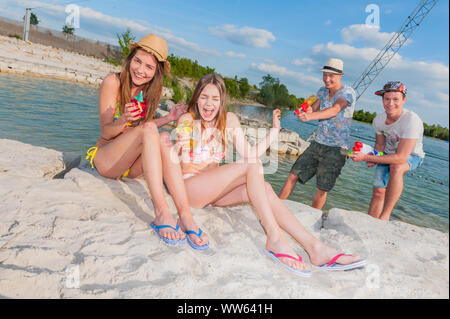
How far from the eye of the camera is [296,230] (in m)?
2.52

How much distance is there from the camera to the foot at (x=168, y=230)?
2314mm

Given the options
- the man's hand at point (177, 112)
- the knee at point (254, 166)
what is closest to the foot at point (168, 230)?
the knee at point (254, 166)

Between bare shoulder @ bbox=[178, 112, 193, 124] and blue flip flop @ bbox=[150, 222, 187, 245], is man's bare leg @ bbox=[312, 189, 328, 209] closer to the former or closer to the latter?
bare shoulder @ bbox=[178, 112, 193, 124]

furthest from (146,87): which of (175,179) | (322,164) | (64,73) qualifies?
(64,73)

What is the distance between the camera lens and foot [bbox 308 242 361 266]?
229cm

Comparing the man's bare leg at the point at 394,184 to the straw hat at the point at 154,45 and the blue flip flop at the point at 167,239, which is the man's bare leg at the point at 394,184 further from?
the straw hat at the point at 154,45

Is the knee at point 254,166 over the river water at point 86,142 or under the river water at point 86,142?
over

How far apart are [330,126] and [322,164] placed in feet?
1.60

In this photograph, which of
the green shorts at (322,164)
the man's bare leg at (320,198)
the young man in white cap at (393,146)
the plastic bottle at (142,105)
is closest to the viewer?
the plastic bottle at (142,105)

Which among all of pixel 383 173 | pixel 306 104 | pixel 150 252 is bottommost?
pixel 150 252

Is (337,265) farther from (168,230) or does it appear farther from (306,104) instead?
(306,104)

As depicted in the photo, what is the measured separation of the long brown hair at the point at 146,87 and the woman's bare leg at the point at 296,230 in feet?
4.06

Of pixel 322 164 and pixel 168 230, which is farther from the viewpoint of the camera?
pixel 322 164

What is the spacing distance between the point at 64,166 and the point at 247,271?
9.05 feet
